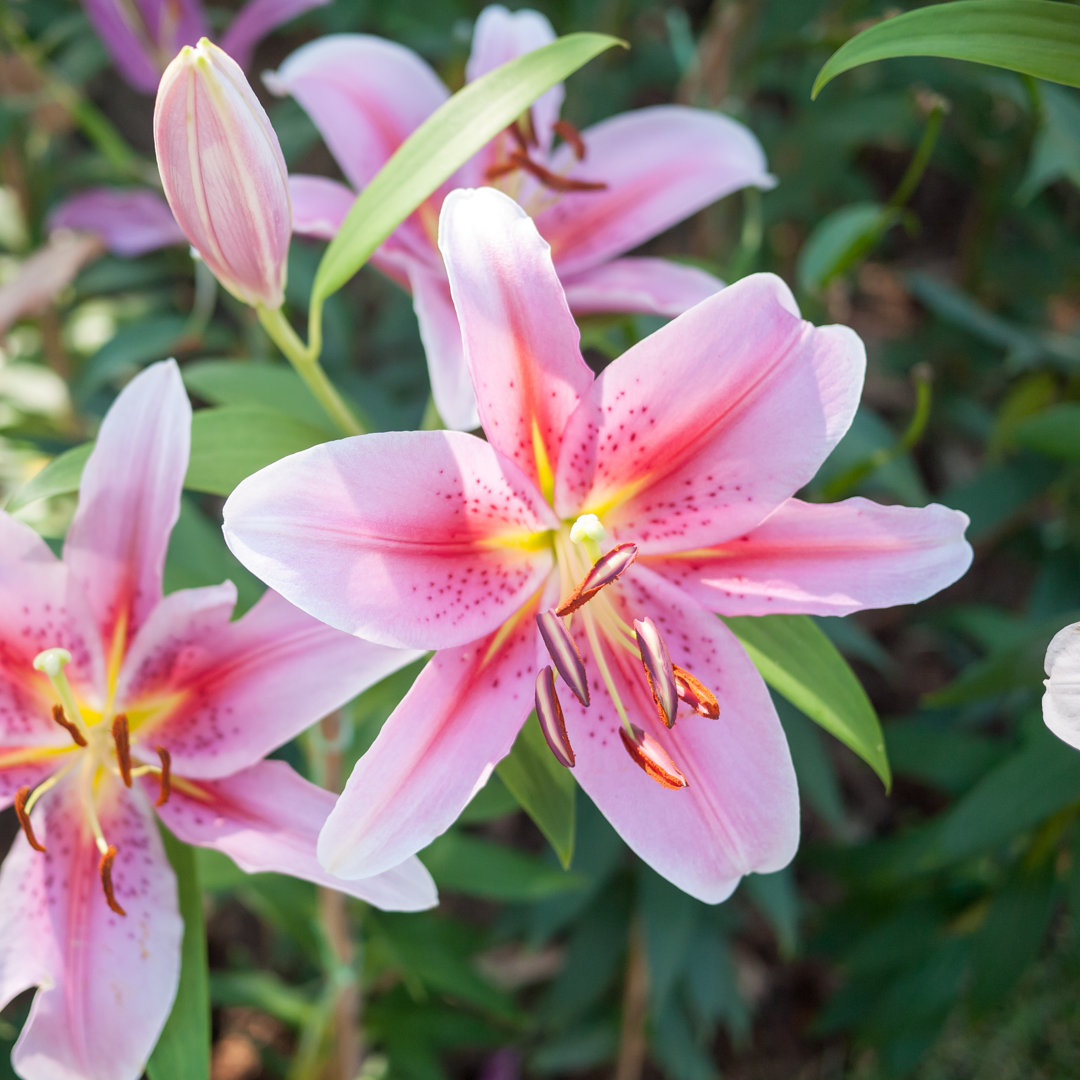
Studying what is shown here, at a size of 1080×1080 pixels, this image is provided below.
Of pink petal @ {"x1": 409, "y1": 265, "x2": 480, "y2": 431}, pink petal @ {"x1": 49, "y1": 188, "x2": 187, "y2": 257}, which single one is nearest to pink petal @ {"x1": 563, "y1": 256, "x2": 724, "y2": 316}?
pink petal @ {"x1": 409, "y1": 265, "x2": 480, "y2": 431}

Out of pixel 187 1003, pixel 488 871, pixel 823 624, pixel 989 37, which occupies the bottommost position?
pixel 488 871

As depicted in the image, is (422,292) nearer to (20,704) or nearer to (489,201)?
(489,201)

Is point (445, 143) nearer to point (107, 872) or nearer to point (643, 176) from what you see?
point (643, 176)

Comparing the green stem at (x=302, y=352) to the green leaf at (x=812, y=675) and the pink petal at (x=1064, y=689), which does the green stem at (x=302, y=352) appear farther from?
the pink petal at (x=1064, y=689)

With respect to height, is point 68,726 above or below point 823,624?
above

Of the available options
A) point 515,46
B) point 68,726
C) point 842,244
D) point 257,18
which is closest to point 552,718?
point 68,726

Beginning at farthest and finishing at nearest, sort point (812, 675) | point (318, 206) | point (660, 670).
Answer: point (318, 206)
point (812, 675)
point (660, 670)

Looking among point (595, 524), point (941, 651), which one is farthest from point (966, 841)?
point (941, 651)
